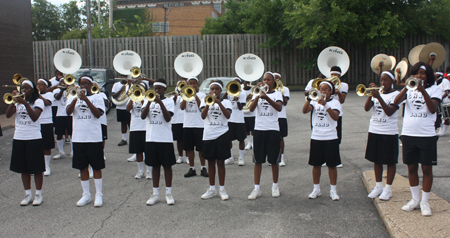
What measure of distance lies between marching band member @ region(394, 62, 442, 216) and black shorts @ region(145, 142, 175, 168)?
3271 millimetres

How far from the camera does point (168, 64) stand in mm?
23109

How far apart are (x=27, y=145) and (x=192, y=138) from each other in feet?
9.41

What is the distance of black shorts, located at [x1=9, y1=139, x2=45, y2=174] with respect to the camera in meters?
5.61

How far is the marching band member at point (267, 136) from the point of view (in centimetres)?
585

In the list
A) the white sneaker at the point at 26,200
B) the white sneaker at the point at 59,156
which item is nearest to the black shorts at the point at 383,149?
the white sneaker at the point at 26,200

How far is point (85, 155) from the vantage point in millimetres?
5602

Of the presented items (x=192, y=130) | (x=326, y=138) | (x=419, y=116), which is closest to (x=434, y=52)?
(x=419, y=116)

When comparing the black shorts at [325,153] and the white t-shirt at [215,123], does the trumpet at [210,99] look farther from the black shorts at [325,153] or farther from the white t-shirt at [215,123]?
the black shorts at [325,153]

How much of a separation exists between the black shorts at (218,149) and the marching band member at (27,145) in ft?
8.28

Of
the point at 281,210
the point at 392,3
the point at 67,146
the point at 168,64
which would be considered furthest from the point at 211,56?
the point at 281,210

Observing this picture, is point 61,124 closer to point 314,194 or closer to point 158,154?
point 158,154

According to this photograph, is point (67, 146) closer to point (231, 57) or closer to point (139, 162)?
point (139, 162)

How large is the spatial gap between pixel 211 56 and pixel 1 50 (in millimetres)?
11444

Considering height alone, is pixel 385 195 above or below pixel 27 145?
below
